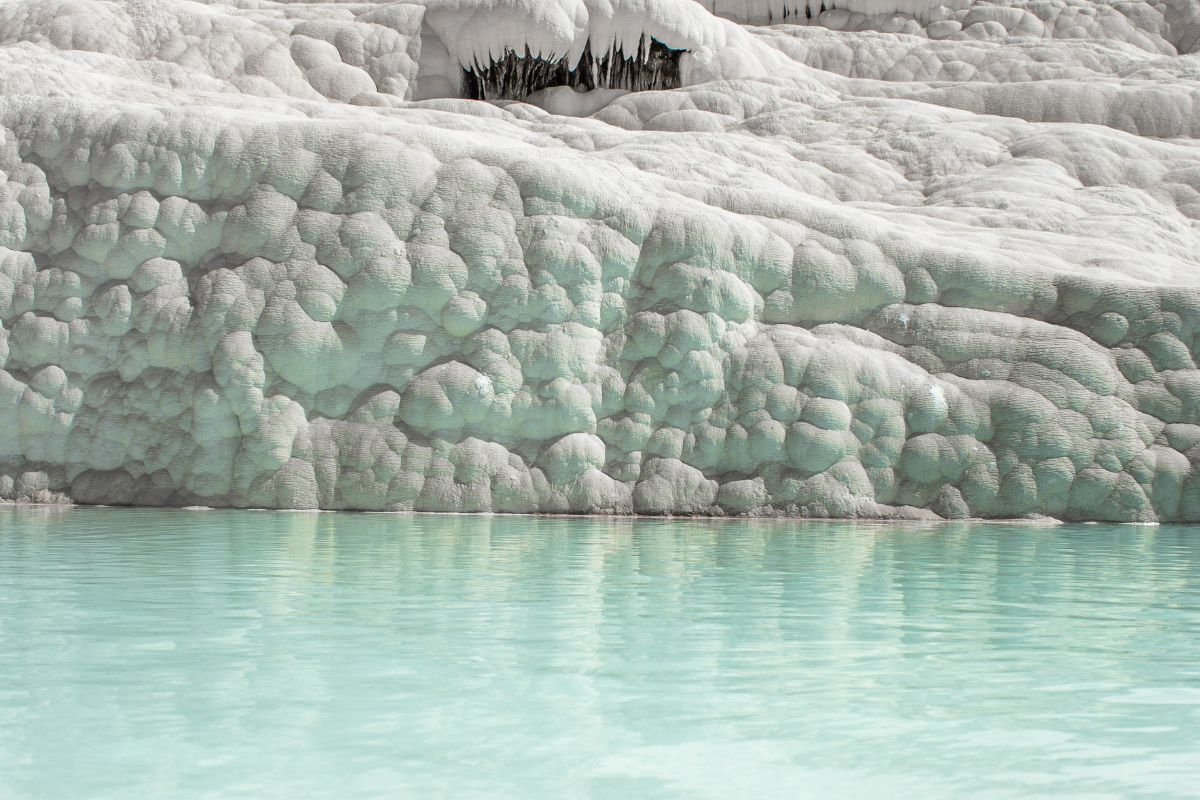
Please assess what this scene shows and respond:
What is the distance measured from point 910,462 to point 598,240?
2.89 meters

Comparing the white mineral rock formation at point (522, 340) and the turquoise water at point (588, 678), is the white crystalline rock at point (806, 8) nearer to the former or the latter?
the white mineral rock formation at point (522, 340)

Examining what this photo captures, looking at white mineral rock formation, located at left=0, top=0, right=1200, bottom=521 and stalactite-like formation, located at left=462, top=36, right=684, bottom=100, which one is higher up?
stalactite-like formation, located at left=462, top=36, right=684, bottom=100

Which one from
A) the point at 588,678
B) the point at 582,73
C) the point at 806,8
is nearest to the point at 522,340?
the point at 588,678

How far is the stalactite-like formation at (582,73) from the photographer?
15.7 metres

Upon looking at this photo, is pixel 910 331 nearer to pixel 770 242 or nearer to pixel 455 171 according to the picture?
pixel 770 242

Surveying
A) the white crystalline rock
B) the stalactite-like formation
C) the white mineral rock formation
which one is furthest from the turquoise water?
the white crystalline rock

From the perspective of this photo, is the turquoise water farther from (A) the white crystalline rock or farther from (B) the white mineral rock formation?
(A) the white crystalline rock

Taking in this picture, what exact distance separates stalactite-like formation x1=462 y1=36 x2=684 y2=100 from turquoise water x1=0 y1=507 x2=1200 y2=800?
1106 cm

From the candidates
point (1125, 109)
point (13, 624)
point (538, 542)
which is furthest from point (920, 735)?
point (1125, 109)

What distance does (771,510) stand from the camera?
8992 mm

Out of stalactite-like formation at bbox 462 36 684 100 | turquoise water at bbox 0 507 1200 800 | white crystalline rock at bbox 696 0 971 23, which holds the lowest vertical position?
turquoise water at bbox 0 507 1200 800

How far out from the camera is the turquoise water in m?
2.49

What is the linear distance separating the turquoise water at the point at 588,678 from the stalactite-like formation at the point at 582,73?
1106 cm

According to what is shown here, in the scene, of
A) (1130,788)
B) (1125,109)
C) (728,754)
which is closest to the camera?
(1130,788)
